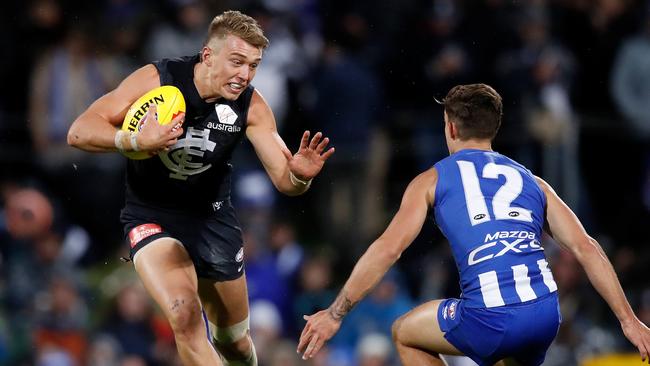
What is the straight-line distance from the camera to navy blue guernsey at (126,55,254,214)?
306 inches

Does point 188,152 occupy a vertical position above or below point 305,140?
below

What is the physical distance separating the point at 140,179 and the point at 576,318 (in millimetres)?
5519

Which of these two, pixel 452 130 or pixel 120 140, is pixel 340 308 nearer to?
pixel 452 130

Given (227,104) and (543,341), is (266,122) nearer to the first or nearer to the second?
(227,104)

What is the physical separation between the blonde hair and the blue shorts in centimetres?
202

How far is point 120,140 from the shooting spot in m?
7.31

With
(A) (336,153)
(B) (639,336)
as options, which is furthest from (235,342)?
(A) (336,153)

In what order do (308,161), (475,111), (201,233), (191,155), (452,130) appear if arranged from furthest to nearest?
1. (201,233)
2. (191,155)
3. (308,161)
4. (452,130)
5. (475,111)

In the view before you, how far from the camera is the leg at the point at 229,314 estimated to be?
26.9 feet

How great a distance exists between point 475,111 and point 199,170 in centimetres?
178

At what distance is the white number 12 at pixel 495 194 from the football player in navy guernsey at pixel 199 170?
85cm

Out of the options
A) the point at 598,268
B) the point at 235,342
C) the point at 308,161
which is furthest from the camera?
the point at 235,342

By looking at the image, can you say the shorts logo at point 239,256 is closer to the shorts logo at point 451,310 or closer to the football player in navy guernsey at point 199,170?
the football player in navy guernsey at point 199,170

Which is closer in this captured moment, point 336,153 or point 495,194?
point 495,194
